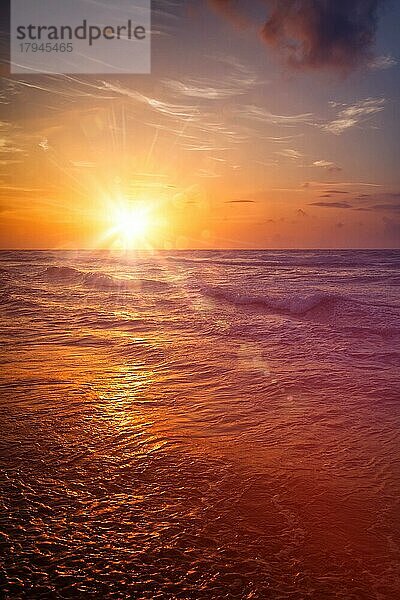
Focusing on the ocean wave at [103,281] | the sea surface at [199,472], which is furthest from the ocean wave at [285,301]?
the sea surface at [199,472]

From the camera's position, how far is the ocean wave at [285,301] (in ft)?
58.6

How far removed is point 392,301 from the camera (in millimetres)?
19719

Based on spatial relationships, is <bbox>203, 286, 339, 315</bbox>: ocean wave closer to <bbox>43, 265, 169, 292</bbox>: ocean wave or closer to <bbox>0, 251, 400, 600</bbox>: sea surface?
<bbox>43, 265, 169, 292</bbox>: ocean wave

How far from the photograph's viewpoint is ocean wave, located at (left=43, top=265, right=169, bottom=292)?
27.6 meters

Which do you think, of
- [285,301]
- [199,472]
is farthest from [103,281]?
[199,472]

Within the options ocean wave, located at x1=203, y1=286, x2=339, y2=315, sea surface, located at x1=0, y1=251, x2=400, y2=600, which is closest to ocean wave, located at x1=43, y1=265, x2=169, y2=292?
ocean wave, located at x1=203, y1=286, x2=339, y2=315

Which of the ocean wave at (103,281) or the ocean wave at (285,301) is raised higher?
the ocean wave at (103,281)

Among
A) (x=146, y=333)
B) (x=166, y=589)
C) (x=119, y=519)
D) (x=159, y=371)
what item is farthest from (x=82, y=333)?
(x=166, y=589)

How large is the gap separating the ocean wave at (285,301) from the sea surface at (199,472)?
7355 mm

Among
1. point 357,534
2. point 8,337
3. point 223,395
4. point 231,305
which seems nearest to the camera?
point 357,534

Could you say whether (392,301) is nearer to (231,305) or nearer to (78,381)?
(231,305)

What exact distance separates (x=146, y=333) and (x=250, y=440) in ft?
24.9

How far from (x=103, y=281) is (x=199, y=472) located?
2873 centimetres

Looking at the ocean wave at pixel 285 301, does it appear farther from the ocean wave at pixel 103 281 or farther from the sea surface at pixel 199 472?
the sea surface at pixel 199 472
